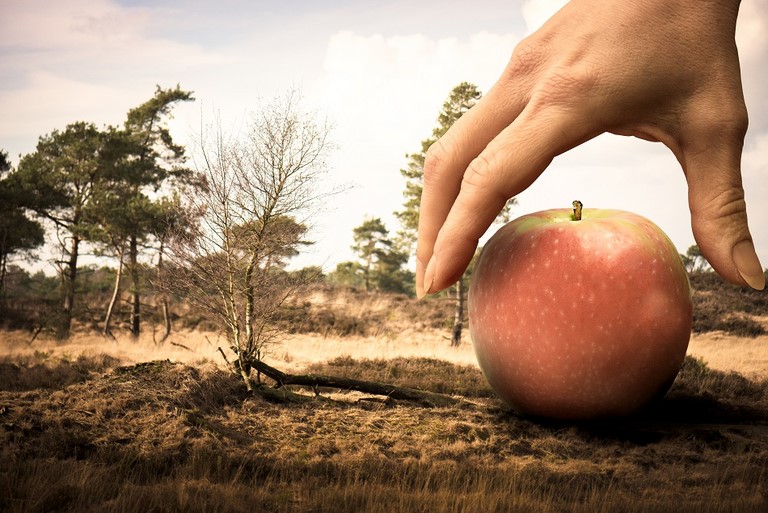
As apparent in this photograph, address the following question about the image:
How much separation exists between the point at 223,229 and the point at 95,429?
125 inches

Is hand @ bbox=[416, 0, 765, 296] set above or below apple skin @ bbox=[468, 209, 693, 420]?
above

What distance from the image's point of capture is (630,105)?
2.61 metres

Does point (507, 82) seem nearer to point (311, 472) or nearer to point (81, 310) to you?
point (311, 472)

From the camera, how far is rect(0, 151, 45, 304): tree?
20.5 meters

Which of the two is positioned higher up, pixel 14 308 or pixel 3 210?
pixel 3 210

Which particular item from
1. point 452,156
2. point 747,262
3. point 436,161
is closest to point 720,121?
point 747,262

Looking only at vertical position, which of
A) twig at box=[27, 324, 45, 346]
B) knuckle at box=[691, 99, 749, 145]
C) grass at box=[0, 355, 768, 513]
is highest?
knuckle at box=[691, 99, 749, 145]

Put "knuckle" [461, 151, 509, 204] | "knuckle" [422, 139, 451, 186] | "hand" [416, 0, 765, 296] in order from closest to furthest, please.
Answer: "hand" [416, 0, 765, 296] → "knuckle" [461, 151, 509, 204] → "knuckle" [422, 139, 451, 186]

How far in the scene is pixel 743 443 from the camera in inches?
187

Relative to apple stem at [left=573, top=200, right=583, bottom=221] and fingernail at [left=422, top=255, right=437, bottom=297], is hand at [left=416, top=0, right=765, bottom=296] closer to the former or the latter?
fingernail at [left=422, top=255, right=437, bottom=297]

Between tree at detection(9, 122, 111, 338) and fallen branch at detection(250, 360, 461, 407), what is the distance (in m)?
16.3

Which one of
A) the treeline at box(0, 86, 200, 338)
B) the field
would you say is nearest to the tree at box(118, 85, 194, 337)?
the treeline at box(0, 86, 200, 338)

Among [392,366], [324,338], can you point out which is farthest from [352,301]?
[392,366]

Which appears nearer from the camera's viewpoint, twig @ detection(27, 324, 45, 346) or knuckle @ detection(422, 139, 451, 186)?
knuckle @ detection(422, 139, 451, 186)
